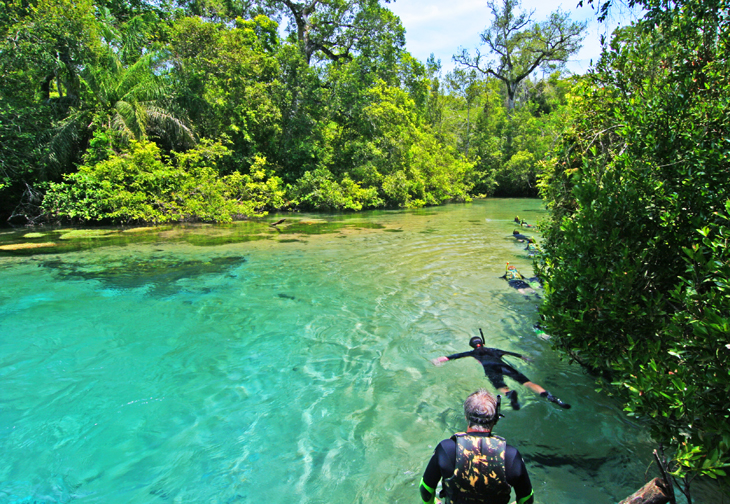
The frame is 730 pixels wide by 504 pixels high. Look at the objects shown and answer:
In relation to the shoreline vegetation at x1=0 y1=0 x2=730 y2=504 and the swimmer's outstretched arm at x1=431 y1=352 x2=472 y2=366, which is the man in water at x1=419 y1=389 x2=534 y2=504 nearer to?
the shoreline vegetation at x1=0 y1=0 x2=730 y2=504

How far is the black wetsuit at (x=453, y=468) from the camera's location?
2.38 metres

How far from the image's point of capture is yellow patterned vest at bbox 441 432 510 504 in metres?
2.35

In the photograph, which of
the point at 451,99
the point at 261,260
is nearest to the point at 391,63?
the point at 451,99

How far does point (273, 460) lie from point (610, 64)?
6.87 meters

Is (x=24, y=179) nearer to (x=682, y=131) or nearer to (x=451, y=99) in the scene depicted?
(x=682, y=131)

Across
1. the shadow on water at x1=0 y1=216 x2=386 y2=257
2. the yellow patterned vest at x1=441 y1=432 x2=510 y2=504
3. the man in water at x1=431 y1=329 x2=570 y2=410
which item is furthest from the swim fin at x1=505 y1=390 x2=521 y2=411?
the shadow on water at x1=0 y1=216 x2=386 y2=257

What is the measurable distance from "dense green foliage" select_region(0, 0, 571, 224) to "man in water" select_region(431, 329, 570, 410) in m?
12.6

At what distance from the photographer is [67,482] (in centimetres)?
380

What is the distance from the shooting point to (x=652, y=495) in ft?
8.28

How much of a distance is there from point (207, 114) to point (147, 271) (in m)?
18.4

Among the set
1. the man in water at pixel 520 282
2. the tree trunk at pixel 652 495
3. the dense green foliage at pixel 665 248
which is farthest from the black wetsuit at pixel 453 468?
the man in water at pixel 520 282

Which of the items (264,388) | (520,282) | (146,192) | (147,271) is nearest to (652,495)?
(264,388)

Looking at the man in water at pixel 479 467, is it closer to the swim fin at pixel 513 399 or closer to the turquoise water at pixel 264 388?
the turquoise water at pixel 264 388

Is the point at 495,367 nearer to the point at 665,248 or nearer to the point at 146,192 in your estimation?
the point at 665,248
